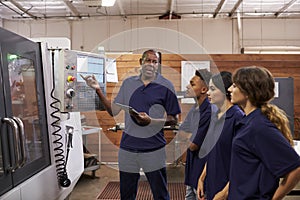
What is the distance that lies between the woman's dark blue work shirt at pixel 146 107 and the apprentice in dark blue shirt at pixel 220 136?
0.47 metres

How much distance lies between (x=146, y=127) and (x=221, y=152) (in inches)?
28.9

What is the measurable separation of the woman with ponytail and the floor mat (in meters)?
2.44

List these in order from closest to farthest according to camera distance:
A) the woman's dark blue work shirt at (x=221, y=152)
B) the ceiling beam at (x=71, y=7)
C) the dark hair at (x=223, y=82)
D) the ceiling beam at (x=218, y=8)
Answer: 1. the woman's dark blue work shirt at (x=221, y=152)
2. the dark hair at (x=223, y=82)
3. the ceiling beam at (x=71, y=7)
4. the ceiling beam at (x=218, y=8)

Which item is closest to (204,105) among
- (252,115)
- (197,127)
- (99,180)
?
(197,127)

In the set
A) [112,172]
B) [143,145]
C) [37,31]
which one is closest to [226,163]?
[143,145]

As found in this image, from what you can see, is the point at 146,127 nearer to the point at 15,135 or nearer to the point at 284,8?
the point at 15,135

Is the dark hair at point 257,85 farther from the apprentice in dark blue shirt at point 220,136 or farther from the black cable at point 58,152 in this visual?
the black cable at point 58,152

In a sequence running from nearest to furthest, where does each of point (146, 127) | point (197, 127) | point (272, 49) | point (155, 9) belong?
point (197, 127)
point (146, 127)
point (155, 9)
point (272, 49)

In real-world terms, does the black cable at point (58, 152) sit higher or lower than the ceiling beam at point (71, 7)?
lower

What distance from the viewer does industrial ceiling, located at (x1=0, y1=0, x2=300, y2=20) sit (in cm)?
569

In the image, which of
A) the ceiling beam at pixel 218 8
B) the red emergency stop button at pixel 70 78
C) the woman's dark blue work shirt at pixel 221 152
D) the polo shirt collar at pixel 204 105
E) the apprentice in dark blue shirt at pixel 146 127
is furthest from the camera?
the ceiling beam at pixel 218 8

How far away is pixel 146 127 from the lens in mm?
2420

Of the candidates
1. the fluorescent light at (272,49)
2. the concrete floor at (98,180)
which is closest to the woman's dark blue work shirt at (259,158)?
the concrete floor at (98,180)

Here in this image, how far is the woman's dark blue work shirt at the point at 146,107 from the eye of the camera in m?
2.42
